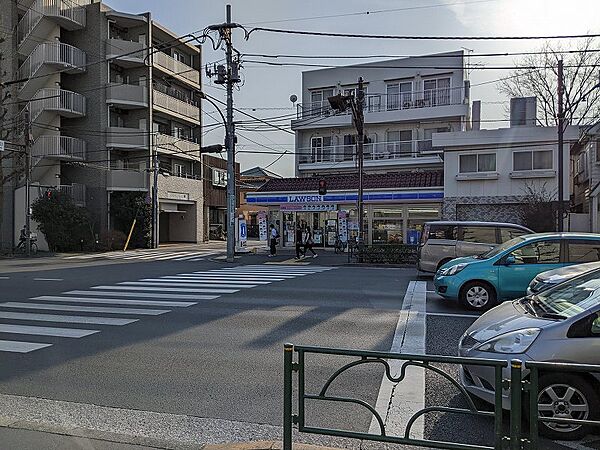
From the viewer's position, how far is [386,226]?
28422mm

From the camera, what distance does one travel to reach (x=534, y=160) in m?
26.3

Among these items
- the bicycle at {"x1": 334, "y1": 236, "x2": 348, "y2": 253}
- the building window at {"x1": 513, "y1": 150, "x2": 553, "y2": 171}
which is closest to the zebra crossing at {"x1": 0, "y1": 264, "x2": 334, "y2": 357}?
the bicycle at {"x1": 334, "y1": 236, "x2": 348, "y2": 253}

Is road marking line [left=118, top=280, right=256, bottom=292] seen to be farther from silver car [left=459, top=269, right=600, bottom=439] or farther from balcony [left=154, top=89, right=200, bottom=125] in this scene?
balcony [left=154, top=89, right=200, bottom=125]

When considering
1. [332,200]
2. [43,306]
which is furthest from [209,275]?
[332,200]

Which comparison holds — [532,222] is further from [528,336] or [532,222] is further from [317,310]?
[528,336]

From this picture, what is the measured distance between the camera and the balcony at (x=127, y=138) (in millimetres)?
34875

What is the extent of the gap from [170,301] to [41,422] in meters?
7.20

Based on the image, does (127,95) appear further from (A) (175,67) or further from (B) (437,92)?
(B) (437,92)

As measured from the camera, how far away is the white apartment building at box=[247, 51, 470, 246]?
27.9m

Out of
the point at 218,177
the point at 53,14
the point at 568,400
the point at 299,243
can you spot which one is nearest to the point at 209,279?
the point at 299,243

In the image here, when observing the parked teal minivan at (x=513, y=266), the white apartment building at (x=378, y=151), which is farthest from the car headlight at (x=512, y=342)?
the white apartment building at (x=378, y=151)

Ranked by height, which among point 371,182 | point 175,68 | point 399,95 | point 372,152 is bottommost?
point 371,182

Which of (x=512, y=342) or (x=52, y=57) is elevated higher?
(x=52, y=57)

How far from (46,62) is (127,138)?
6658 mm
